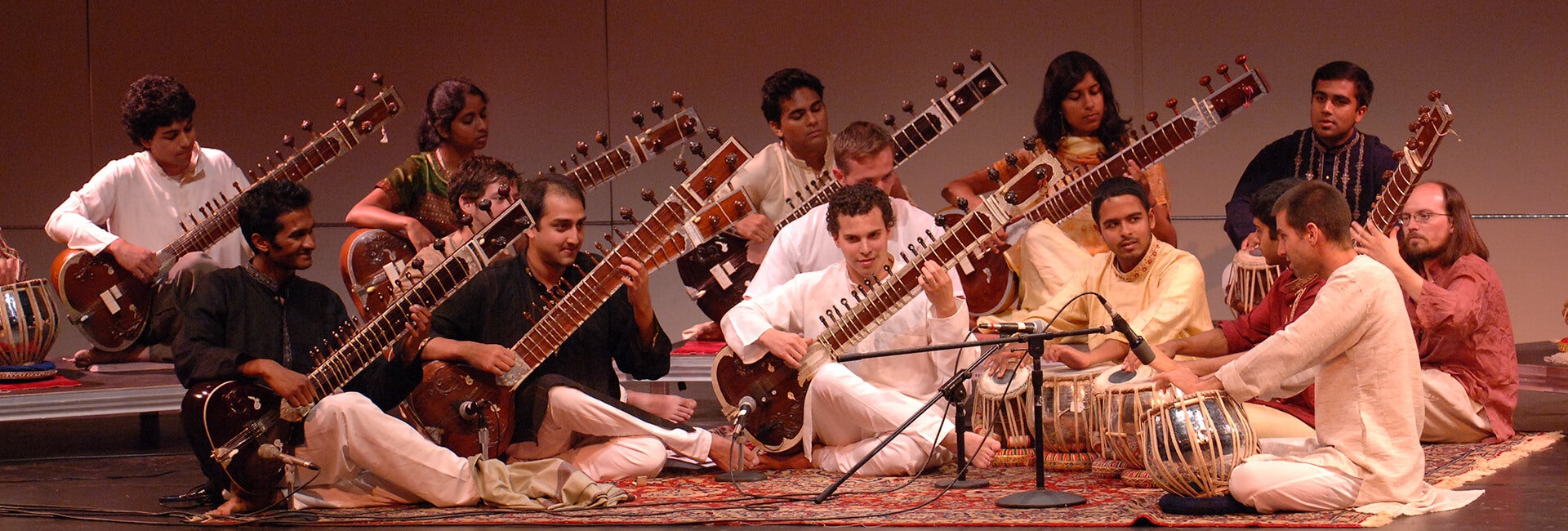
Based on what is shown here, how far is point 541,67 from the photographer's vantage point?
8.59 m

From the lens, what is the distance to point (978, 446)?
4.89 m

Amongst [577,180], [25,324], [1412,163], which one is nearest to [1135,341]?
[1412,163]

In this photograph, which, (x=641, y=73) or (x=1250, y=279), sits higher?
(x=641, y=73)

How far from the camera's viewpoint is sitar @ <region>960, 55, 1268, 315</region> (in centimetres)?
567

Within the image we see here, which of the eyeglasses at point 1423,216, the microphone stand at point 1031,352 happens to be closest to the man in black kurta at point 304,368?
the microphone stand at point 1031,352

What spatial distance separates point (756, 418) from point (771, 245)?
87 centimetres

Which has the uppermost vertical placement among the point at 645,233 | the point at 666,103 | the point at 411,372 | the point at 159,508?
the point at 666,103

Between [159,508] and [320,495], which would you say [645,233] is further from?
[159,508]

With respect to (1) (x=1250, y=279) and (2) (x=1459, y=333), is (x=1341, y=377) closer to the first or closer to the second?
(2) (x=1459, y=333)

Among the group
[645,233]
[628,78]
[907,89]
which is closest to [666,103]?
[628,78]

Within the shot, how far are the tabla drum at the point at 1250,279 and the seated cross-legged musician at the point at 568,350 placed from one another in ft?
6.50

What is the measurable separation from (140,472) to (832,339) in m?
2.55

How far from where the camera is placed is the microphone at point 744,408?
4832mm

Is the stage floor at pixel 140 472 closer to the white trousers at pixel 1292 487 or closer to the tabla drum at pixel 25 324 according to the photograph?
the white trousers at pixel 1292 487
